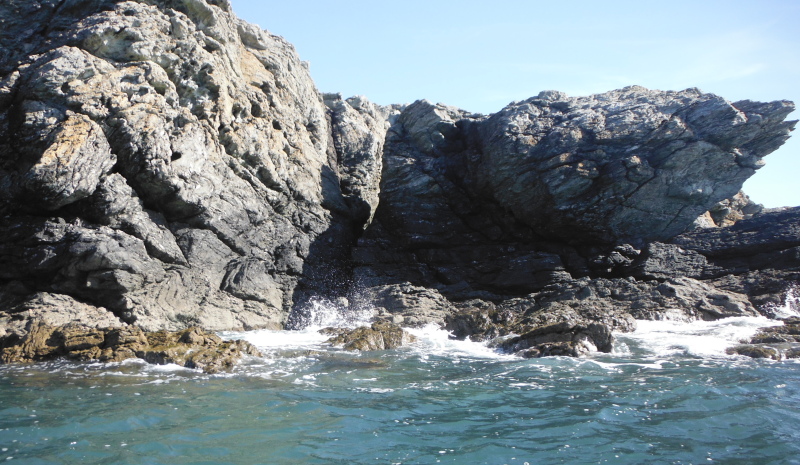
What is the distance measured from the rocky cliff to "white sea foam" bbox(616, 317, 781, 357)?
0.88 metres

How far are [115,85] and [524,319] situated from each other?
17.6 m

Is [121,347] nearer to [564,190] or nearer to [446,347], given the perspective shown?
[446,347]

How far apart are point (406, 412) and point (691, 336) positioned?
1271 centimetres

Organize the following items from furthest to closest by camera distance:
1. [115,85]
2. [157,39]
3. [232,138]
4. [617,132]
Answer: [617,132] → [232,138] → [157,39] → [115,85]

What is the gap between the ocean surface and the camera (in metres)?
7.24

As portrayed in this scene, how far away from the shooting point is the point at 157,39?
2170 centimetres

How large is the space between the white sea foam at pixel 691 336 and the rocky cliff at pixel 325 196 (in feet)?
2.88

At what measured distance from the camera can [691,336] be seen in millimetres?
17672

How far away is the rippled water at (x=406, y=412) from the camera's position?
7246mm

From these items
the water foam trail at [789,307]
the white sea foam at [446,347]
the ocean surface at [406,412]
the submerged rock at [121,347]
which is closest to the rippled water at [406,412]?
the ocean surface at [406,412]

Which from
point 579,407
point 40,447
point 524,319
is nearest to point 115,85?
point 40,447

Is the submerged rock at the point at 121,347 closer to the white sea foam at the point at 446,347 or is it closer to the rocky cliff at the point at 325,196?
the rocky cliff at the point at 325,196

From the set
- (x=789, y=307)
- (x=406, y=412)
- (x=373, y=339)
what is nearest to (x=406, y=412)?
(x=406, y=412)

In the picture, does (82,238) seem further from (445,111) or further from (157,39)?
(445,111)
